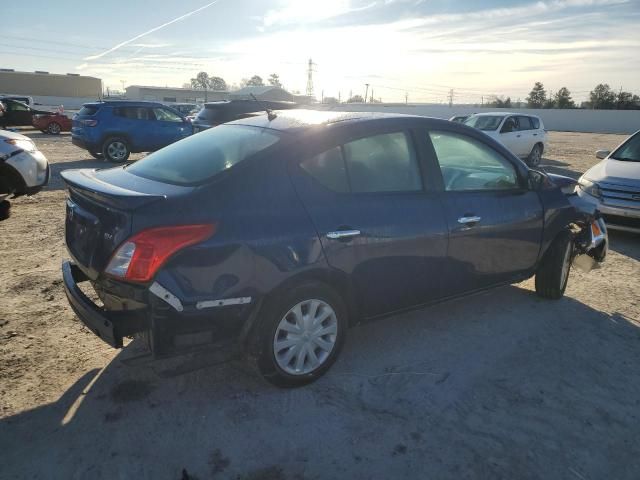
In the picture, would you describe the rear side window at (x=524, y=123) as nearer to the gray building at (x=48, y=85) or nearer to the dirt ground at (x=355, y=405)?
the dirt ground at (x=355, y=405)

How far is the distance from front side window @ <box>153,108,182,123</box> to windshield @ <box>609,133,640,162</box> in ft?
37.6

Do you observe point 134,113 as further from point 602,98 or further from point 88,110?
point 602,98

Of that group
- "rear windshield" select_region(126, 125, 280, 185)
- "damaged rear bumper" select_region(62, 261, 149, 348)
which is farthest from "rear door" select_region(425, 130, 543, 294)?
"damaged rear bumper" select_region(62, 261, 149, 348)

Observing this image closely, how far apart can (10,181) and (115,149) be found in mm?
7031

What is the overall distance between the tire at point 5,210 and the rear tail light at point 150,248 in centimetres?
570

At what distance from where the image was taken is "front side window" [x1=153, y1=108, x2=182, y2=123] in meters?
14.5

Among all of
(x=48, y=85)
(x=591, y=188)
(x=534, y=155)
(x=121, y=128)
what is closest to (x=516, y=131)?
(x=534, y=155)

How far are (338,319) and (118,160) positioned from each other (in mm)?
12513

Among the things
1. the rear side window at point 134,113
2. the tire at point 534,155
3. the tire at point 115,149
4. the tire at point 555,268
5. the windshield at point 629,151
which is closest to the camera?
the tire at point 555,268

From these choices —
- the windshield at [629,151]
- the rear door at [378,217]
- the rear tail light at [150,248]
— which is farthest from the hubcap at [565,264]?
the windshield at [629,151]

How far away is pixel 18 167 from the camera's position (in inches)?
275

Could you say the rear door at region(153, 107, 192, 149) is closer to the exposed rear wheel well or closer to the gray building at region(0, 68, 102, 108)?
the exposed rear wheel well

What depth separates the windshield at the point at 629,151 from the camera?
767 cm

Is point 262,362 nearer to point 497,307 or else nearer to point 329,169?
point 329,169
